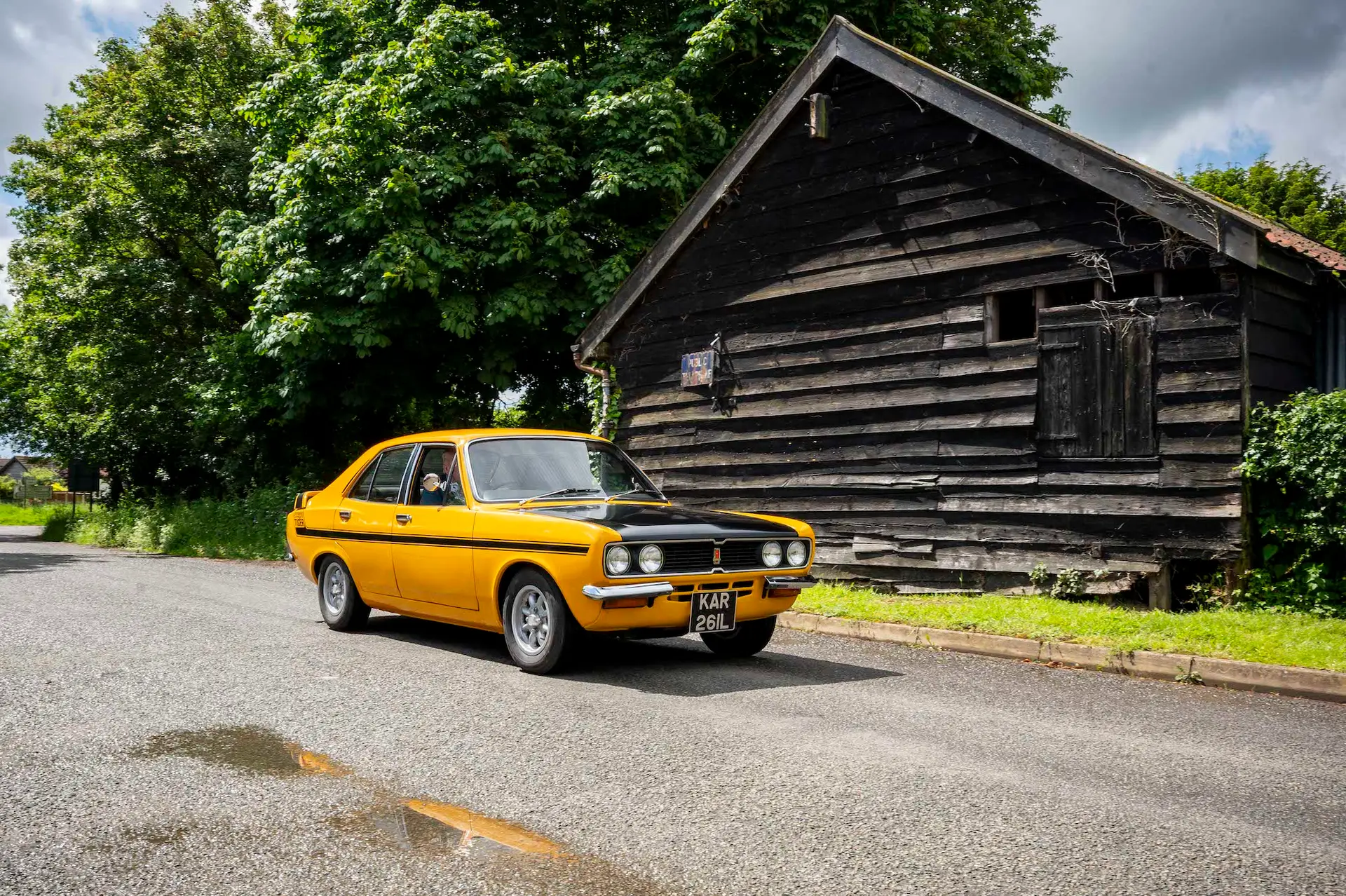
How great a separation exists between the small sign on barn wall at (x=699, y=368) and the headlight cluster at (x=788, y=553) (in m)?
6.61

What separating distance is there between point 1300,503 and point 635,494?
5.79 metres

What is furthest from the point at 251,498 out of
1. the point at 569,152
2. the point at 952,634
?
the point at 952,634

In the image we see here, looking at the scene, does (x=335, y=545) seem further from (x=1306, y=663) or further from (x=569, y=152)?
(x=569, y=152)

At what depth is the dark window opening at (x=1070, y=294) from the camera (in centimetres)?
1066

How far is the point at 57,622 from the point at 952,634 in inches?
317

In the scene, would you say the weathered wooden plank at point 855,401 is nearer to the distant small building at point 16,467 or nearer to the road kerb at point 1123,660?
the road kerb at point 1123,660

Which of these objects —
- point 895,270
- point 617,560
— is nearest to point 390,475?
point 617,560

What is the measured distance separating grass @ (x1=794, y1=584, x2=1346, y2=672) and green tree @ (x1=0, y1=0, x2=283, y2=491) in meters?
19.6

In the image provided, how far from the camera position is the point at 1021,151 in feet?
35.3

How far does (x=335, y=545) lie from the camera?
9062mm

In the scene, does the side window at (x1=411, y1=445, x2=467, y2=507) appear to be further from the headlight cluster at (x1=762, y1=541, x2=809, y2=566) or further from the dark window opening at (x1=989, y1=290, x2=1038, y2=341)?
the dark window opening at (x1=989, y1=290, x2=1038, y2=341)

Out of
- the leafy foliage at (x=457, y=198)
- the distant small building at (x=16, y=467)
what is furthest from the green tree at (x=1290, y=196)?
the distant small building at (x=16, y=467)

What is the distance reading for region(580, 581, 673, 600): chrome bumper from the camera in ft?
21.1

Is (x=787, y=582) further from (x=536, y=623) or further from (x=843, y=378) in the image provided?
(x=843, y=378)
